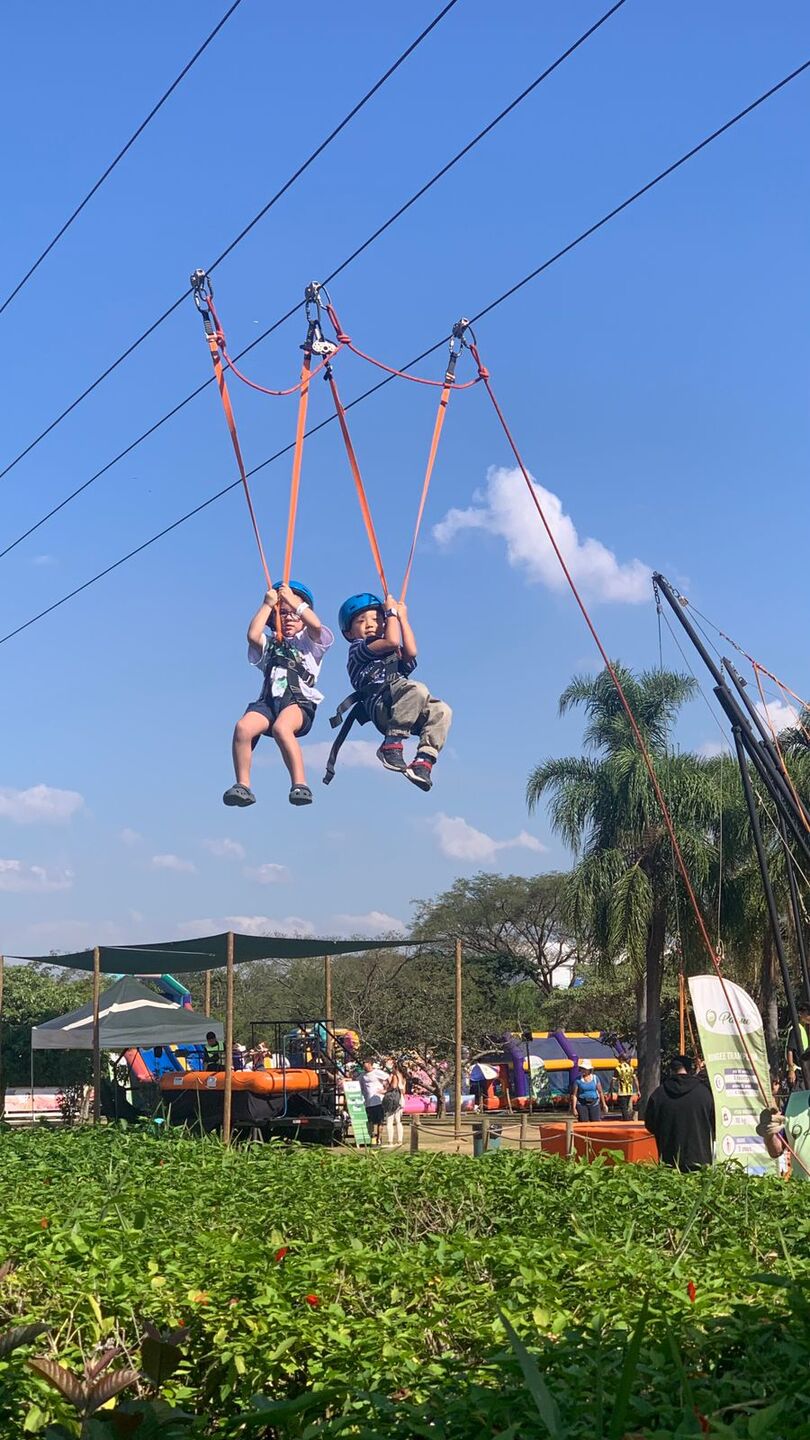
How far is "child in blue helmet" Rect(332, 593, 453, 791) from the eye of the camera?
54.7 feet

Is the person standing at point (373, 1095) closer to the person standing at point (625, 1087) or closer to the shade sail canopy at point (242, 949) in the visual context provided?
the shade sail canopy at point (242, 949)

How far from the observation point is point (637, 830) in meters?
29.2

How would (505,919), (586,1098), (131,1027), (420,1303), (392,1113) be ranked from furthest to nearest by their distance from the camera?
(505,919)
(586,1098)
(392,1113)
(131,1027)
(420,1303)

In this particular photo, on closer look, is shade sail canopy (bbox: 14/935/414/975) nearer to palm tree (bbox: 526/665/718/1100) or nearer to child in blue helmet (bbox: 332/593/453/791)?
child in blue helmet (bbox: 332/593/453/791)

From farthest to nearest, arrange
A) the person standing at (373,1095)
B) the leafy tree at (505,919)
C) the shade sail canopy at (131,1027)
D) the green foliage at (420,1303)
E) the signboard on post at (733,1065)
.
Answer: the leafy tree at (505,919) → the person standing at (373,1095) → the shade sail canopy at (131,1027) → the signboard on post at (733,1065) → the green foliage at (420,1303)

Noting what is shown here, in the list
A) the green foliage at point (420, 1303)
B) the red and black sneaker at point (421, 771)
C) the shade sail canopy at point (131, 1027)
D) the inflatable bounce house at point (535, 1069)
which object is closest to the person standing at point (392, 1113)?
the shade sail canopy at point (131, 1027)

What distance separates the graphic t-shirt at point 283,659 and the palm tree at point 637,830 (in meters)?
13.1

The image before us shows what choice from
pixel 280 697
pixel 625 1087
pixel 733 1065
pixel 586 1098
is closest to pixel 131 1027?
pixel 280 697

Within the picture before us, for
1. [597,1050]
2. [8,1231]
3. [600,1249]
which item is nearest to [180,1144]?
[8,1231]

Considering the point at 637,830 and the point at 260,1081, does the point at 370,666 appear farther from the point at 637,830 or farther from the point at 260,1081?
the point at 637,830

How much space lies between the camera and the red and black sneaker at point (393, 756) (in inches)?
656

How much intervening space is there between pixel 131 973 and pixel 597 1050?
51.1 feet

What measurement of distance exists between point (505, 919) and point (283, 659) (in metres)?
40.9

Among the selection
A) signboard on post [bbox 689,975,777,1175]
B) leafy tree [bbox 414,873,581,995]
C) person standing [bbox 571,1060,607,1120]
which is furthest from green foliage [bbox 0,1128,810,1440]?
leafy tree [bbox 414,873,581,995]
